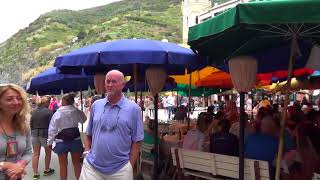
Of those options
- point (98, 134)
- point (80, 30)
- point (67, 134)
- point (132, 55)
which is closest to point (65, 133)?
point (67, 134)

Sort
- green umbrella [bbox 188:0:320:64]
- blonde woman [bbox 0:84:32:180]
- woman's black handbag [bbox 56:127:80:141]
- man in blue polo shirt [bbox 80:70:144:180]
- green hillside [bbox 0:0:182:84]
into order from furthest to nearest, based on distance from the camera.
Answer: green hillside [bbox 0:0:182:84] → woman's black handbag [bbox 56:127:80:141] → man in blue polo shirt [bbox 80:70:144:180] → green umbrella [bbox 188:0:320:64] → blonde woman [bbox 0:84:32:180]

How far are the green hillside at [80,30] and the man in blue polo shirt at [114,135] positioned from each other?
96053 mm

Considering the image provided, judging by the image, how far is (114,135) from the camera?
4.27 meters

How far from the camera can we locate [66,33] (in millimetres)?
150625

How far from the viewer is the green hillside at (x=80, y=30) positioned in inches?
4493

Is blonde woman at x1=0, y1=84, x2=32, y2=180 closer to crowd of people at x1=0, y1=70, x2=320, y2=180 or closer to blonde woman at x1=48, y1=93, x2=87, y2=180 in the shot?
crowd of people at x1=0, y1=70, x2=320, y2=180

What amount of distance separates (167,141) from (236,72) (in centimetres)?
281

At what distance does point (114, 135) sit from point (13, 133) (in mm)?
1048

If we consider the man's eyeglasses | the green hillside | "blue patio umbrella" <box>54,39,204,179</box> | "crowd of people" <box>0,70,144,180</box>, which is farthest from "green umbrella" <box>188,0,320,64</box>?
the green hillside

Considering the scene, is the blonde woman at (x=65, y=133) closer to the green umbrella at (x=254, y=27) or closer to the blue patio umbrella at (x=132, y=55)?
the blue patio umbrella at (x=132, y=55)

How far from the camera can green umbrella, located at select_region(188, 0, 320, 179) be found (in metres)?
4.11

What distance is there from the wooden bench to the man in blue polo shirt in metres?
1.52

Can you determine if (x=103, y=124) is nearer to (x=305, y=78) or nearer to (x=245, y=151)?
(x=245, y=151)

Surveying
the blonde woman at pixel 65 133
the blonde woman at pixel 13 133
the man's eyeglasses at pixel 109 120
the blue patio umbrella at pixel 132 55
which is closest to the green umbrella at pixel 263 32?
the blue patio umbrella at pixel 132 55
